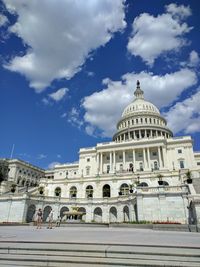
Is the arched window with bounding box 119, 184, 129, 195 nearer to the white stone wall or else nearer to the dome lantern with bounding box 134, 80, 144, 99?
the white stone wall

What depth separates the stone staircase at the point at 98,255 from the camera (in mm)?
7934

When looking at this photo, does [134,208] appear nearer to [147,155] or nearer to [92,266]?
[92,266]

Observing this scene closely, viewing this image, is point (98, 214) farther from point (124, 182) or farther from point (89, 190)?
point (89, 190)

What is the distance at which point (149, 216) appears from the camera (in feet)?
119

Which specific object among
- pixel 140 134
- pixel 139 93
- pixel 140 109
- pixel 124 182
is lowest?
pixel 124 182

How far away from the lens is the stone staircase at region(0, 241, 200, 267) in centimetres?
793

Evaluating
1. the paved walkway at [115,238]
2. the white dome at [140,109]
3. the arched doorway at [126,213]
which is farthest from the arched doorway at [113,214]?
the white dome at [140,109]

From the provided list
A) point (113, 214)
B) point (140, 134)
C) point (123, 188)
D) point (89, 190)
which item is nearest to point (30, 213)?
point (113, 214)

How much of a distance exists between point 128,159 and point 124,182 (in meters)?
24.6

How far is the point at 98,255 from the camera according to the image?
28.2 feet

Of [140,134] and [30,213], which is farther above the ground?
[140,134]

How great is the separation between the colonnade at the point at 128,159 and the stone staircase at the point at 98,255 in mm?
76237

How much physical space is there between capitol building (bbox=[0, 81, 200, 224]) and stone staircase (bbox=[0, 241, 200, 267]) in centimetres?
1824

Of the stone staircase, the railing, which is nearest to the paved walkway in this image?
the stone staircase
